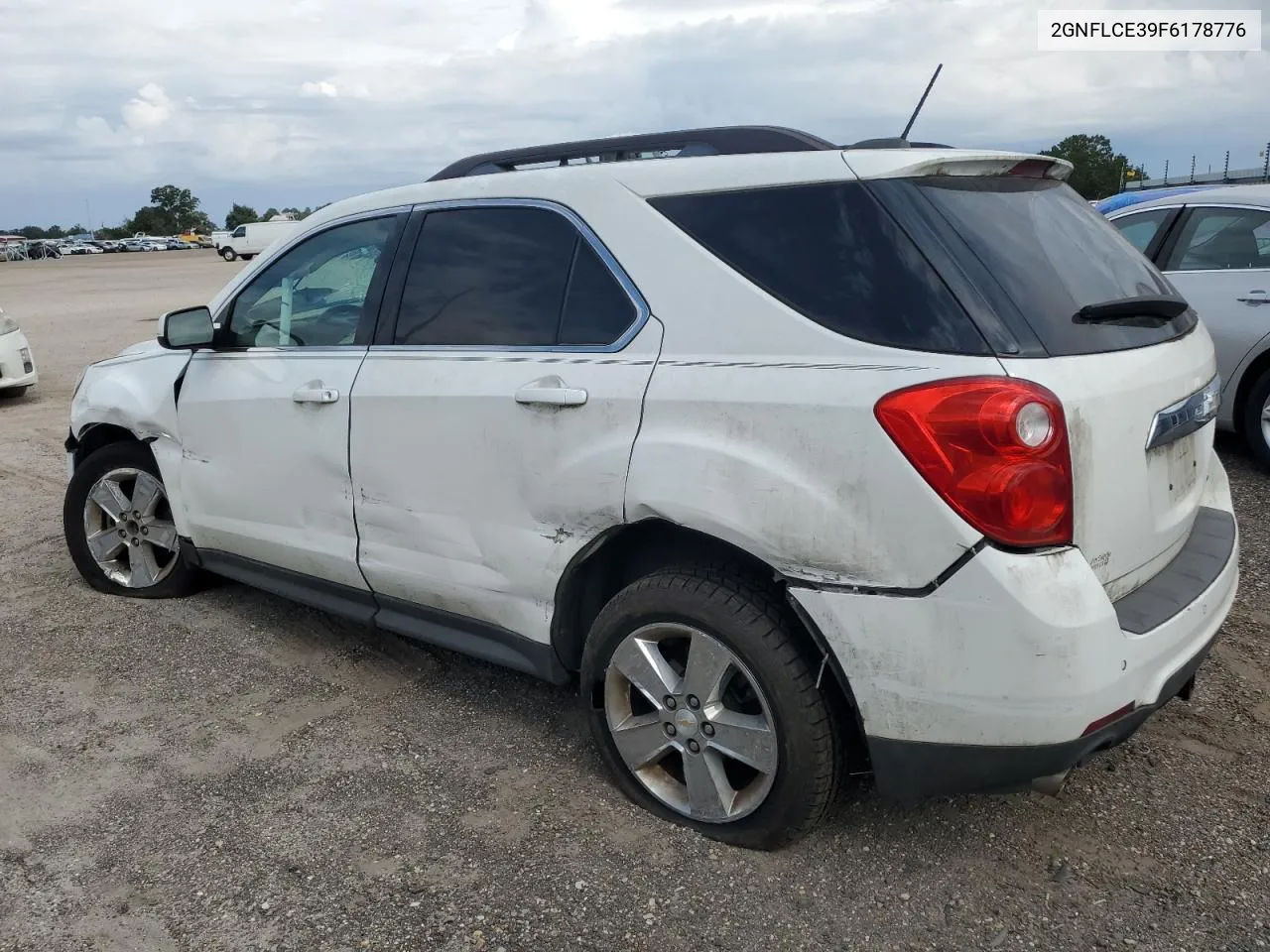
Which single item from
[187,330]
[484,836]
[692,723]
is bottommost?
[484,836]

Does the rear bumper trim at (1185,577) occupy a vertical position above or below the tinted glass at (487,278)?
below

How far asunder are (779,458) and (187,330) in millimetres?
2583

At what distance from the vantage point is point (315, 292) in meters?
3.87

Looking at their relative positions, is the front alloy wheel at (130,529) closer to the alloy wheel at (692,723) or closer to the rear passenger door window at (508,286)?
the rear passenger door window at (508,286)

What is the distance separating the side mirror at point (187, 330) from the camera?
4.03 metres

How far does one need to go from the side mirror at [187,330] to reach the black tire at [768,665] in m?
2.12

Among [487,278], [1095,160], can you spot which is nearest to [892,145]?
[487,278]

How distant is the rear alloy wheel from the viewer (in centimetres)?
623

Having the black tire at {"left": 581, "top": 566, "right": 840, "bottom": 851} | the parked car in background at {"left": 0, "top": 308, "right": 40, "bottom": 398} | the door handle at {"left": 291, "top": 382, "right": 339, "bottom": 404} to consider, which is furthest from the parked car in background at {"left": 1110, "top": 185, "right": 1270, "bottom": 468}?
the parked car in background at {"left": 0, "top": 308, "right": 40, "bottom": 398}

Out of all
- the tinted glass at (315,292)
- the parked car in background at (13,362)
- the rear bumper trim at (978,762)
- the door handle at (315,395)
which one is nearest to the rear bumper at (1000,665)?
the rear bumper trim at (978,762)

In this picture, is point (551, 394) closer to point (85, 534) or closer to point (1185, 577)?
point (1185, 577)

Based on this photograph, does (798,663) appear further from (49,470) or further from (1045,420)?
(49,470)

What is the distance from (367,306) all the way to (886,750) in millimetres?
2210

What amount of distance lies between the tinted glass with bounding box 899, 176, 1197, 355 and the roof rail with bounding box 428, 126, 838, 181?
40 cm
